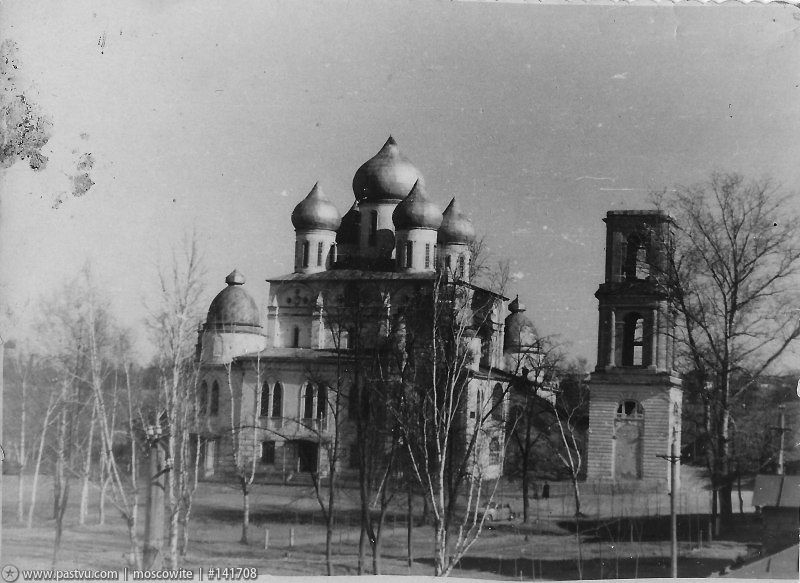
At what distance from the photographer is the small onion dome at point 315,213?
13812mm

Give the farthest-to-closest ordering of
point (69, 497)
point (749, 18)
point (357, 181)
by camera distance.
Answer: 1. point (357, 181)
2. point (69, 497)
3. point (749, 18)

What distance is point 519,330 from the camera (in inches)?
523

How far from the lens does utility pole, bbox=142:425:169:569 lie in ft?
40.4

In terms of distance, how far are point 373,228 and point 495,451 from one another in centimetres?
429

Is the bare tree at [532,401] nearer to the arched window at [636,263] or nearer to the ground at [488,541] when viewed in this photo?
the ground at [488,541]

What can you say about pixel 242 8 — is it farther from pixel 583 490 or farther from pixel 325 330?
pixel 583 490

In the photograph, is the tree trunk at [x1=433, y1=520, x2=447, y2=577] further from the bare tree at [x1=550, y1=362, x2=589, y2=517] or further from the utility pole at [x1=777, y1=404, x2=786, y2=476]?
the utility pole at [x1=777, y1=404, x2=786, y2=476]

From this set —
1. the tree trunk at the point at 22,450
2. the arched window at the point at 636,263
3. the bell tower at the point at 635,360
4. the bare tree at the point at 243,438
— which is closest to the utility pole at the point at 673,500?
the bell tower at the point at 635,360

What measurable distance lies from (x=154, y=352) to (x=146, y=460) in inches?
43.4

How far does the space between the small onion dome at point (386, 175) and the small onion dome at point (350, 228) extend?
35 cm

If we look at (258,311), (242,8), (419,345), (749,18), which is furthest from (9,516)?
(749,18)

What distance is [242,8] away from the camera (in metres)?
12.2

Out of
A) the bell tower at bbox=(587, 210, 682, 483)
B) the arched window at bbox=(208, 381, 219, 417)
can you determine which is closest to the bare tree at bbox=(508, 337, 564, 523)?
the bell tower at bbox=(587, 210, 682, 483)

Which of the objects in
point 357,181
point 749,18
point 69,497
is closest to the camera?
point 749,18
